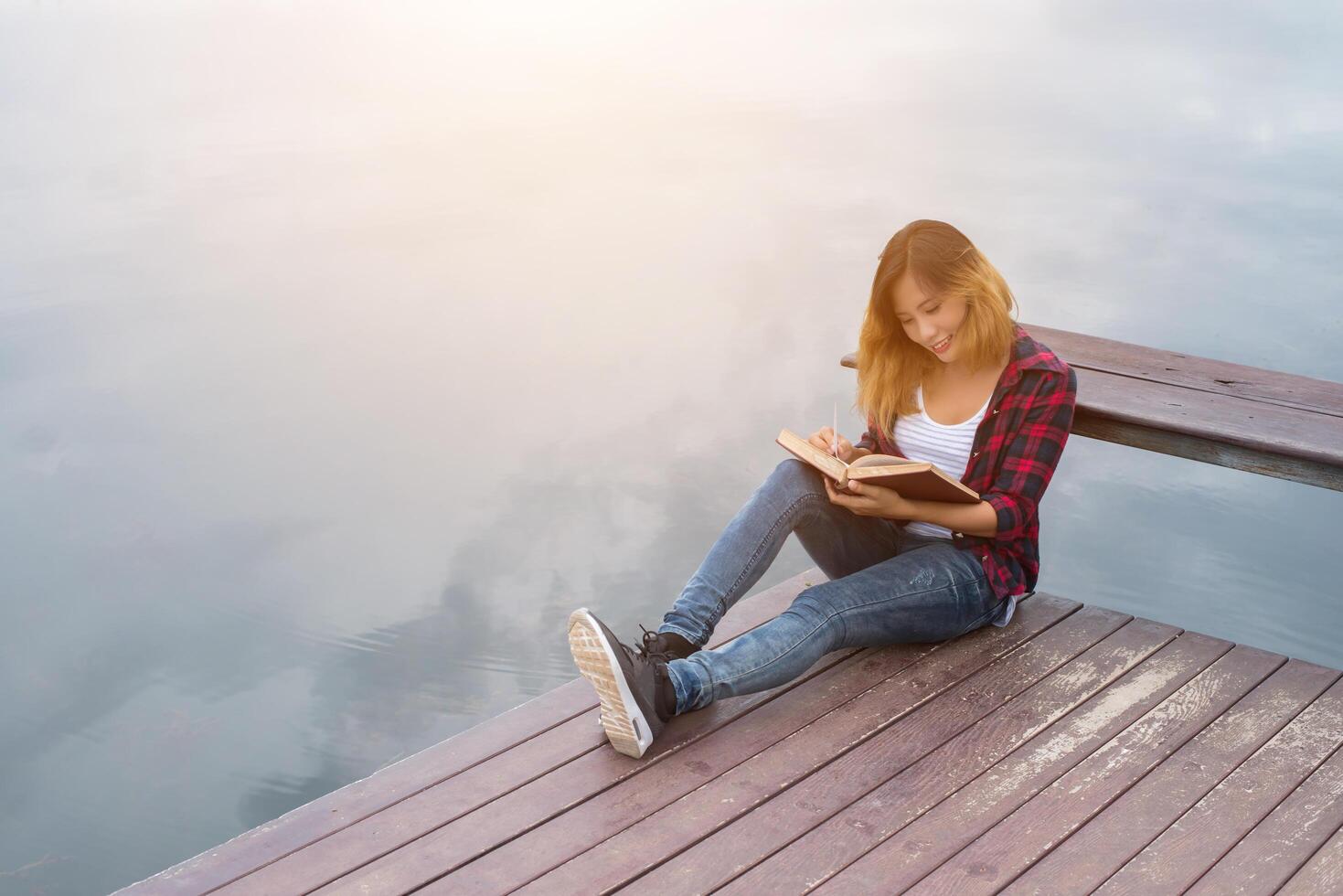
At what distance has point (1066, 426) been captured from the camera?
101 inches

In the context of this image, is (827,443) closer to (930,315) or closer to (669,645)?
(930,315)

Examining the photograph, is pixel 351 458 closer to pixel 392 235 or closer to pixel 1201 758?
pixel 392 235

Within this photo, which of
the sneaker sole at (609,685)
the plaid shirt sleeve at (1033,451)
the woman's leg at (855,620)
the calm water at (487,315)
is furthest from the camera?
the calm water at (487,315)

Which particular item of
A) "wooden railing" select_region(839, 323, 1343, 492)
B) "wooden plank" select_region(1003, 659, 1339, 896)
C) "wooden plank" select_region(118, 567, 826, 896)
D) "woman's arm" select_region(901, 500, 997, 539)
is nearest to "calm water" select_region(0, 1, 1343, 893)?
"wooden plank" select_region(118, 567, 826, 896)

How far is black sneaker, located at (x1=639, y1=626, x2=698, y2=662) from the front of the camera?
247 cm

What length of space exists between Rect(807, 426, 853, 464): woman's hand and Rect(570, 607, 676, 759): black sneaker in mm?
622

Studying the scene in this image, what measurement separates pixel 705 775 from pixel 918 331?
956mm

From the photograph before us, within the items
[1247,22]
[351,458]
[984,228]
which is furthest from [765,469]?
[1247,22]

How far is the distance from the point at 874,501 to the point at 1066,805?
649 mm

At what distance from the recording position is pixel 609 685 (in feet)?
7.48

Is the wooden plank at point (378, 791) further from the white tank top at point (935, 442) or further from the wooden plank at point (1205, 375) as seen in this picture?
the wooden plank at point (1205, 375)

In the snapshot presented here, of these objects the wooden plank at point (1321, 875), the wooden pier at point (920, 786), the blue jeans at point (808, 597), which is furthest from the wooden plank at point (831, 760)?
the wooden plank at point (1321, 875)

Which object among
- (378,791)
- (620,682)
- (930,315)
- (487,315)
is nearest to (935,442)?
(930,315)

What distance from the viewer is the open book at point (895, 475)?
2.34m
